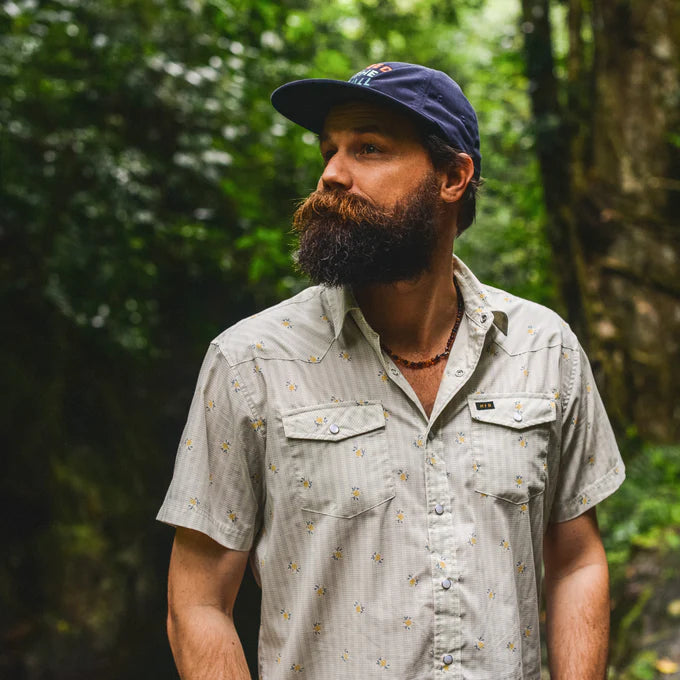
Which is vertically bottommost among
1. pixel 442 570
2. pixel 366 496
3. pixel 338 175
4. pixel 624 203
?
pixel 442 570

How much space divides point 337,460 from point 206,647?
19.5 inches

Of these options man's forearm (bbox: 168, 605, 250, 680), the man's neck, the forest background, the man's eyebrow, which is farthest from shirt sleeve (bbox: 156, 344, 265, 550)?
the forest background

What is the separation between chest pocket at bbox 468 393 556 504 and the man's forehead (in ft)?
2.22

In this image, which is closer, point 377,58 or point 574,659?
point 574,659

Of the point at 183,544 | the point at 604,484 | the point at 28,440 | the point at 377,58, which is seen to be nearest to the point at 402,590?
the point at 183,544

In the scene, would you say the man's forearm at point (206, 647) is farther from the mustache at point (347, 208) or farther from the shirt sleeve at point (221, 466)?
the mustache at point (347, 208)

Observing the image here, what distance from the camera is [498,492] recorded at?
5.82 ft

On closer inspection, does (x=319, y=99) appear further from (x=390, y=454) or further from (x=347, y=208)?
(x=390, y=454)

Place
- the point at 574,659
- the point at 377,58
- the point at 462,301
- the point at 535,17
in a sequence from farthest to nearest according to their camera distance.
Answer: the point at 377,58
the point at 535,17
the point at 462,301
the point at 574,659

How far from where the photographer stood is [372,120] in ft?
6.18

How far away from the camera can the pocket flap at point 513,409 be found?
1831 millimetres

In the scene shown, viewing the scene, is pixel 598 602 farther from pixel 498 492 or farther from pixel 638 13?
pixel 638 13

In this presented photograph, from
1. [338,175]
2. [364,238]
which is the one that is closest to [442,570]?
[364,238]

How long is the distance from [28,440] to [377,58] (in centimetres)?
707
